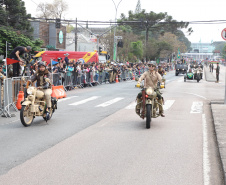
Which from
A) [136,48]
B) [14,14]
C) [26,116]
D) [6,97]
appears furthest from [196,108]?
[136,48]

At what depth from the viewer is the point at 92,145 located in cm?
834

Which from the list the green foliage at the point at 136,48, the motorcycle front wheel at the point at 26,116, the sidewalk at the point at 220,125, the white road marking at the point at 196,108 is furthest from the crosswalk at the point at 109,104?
the green foliage at the point at 136,48

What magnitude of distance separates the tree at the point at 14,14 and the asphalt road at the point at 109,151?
3505 cm

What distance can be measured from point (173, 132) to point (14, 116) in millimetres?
5548

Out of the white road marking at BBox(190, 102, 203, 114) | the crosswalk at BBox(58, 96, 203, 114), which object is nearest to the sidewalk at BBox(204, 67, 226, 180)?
the white road marking at BBox(190, 102, 203, 114)

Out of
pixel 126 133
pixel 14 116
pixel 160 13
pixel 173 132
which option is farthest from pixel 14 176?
pixel 160 13

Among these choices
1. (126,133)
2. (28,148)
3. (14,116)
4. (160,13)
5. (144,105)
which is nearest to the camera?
(28,148)

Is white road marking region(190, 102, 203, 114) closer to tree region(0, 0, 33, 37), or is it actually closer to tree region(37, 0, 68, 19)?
tree region(0, 0, 33, 37)

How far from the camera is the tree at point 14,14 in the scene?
45.5 meters

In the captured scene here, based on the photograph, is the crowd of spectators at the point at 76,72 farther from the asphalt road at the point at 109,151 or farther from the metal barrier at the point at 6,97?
the asphalt road at the point at 109,151

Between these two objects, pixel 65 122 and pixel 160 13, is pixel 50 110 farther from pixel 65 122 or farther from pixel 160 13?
Answer: pixel 160 13

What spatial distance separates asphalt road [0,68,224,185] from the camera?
5957 mm

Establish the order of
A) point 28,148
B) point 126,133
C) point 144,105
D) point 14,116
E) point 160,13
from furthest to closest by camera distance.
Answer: point 160,13 < point 14,116 < point 144,105 < point 126,133 < point 28,148

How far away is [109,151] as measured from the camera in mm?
7746
